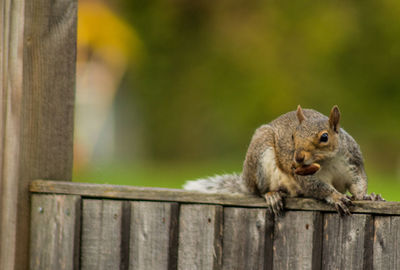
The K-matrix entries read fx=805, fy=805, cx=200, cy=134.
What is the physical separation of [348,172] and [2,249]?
109 centimetres

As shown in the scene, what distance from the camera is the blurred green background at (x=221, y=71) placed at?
11.9 m

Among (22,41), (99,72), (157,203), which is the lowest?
(157,203)

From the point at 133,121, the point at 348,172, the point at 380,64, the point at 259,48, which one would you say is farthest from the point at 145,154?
the point at 348,172

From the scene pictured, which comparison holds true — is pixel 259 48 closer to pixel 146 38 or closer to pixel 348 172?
pixel 146 38

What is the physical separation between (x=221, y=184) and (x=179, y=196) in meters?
0.56

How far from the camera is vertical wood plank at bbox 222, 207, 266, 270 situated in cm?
219

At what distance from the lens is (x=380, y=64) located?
12.6 meters

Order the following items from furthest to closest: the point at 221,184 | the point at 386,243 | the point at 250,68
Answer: the point at 250,68, the point at 221,184, the point at 386,243

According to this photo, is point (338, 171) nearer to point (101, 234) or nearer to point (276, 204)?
point (276, 204)

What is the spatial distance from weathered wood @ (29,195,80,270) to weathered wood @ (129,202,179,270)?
0.59 ft

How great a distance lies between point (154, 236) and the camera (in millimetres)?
2287

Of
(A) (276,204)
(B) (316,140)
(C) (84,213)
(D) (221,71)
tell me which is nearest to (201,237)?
(A) (276,204)

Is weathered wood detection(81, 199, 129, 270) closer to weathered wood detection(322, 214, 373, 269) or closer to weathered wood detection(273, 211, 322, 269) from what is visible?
weathered wood detection(273, 211, 322, 269)

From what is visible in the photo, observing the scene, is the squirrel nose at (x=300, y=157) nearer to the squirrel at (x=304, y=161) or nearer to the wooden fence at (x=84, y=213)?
the squirrel at (x=304, y=161)
